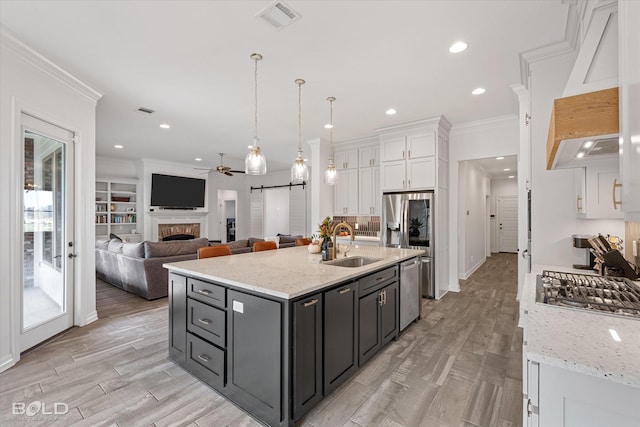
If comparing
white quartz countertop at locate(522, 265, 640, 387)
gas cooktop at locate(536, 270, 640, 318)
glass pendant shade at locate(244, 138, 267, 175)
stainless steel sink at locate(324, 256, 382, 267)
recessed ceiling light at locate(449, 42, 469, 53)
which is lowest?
stainless steel sink at locate(324, 256, 382, 267)

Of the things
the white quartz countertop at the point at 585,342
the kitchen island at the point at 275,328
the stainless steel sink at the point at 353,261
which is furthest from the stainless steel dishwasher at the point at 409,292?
the white quartz countertop at the point at 585,342

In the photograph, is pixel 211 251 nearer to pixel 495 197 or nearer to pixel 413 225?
pixel 413 225

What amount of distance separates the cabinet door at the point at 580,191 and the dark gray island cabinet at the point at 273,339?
1676 millimetres

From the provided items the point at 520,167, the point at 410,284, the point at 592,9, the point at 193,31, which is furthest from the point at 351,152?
the point at 592,9

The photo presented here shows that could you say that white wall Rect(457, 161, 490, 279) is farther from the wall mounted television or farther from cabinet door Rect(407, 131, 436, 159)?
the wall mounted television

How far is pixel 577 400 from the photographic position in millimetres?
906

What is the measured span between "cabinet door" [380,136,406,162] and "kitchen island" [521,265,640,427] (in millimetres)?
4101

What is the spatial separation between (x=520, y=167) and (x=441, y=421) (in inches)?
128

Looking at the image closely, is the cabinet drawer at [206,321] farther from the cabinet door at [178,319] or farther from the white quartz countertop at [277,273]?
the white quartz countertop at [277,273]

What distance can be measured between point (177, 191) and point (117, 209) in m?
1.59

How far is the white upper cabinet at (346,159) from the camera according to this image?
19.7 feet

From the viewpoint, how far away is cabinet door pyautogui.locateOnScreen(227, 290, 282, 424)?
5.72 ft

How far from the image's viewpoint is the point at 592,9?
1706 millimetres

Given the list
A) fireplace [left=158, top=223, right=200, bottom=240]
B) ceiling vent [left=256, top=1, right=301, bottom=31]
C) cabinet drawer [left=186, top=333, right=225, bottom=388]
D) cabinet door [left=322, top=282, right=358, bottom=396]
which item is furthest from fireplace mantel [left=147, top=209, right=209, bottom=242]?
cabinet door [left=322, top=282, right=358, bottom=396]
